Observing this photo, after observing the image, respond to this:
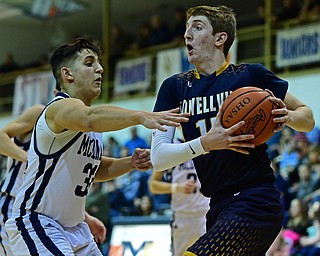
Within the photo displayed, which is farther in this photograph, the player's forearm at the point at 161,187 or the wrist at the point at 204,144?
the player's forearm at the point at 161,187

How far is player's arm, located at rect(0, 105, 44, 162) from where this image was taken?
5.37 m

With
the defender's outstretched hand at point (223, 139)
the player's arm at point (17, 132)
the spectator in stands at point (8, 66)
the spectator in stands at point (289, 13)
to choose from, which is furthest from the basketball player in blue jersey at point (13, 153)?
the spectator in stands at point (8, 66)

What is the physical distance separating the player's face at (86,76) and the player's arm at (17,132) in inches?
42.8

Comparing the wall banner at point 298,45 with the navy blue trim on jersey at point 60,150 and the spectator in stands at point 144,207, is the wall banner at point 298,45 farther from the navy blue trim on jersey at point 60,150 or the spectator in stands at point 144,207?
the navy blue trim on jersey at point 60,150

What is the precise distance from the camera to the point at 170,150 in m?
3.83

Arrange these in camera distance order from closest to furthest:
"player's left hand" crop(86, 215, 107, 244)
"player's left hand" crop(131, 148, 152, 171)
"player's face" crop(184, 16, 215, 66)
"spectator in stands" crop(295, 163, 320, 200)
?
"player's face" crop(184, 16, 215, 66) → "player's left hand" crop(131, 148, 152, 171) → "player's left hand" crop(86, 215, 107, 244) → "spectator in stands" crop(295, 163, 320, 200)

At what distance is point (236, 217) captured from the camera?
3729mm

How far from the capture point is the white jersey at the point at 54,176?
13.7ft

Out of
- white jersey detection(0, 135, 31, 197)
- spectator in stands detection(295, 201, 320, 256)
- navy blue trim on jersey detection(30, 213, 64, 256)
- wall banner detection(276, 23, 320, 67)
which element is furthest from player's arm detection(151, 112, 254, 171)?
wall banner detection(276, 23, 320, 67)

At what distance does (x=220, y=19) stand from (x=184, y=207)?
3.97 meters

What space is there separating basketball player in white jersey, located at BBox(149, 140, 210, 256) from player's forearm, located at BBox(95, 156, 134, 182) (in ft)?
8.93

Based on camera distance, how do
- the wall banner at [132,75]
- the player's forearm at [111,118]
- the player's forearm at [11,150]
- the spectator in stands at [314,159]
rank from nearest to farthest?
the player's forearm at [111,118], the player's forearm at [11,150], the spectator in stands at [314,159], the wall banner at [132,75]

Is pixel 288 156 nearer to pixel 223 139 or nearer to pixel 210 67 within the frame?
pixel 210 67

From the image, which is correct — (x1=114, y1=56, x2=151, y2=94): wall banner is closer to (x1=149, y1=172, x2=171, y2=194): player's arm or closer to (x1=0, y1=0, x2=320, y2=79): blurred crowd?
(x1=0, y1=0, x2=320, y2=79): blurred crowd
